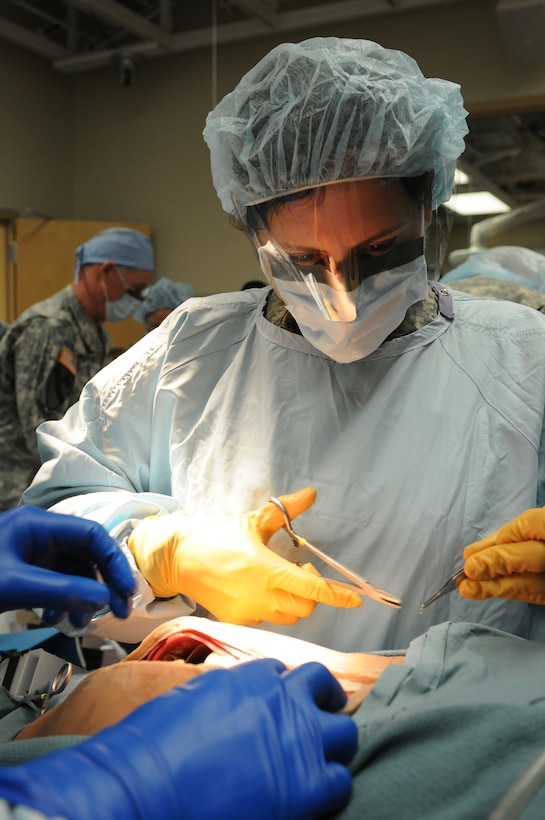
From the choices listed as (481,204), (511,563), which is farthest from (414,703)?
(481,204)

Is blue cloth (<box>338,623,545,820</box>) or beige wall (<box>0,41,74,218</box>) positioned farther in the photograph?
beige wall (<box>0,41,74,218</box>)

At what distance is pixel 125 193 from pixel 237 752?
4.33 m

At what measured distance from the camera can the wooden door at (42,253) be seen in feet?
15.9

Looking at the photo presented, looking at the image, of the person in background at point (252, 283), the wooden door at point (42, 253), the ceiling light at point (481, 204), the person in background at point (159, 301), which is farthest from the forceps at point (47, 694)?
the wooden door at point (42, 253)

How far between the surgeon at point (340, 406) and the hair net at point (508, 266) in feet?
5.40

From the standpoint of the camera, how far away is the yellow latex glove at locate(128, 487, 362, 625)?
1206 millimetres

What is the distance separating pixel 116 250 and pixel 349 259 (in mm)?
2520

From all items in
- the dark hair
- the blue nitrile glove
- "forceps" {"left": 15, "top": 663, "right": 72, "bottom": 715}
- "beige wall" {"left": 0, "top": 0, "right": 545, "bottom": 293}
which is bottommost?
"forceps" {"left": 15, "top": 663, "right": 72, "bottom": 715}

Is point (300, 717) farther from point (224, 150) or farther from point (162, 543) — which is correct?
point (224, 150)

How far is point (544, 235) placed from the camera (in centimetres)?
357

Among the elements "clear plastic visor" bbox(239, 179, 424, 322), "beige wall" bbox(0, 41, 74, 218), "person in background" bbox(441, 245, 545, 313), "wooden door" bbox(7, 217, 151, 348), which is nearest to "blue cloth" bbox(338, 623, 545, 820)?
"clear plastic visor" bbox(239, 179, 424, 322)

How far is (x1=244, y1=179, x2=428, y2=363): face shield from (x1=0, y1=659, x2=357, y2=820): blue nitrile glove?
2.22ft

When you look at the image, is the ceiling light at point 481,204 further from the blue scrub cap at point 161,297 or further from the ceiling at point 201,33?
the blue scrub cap at point 161,297

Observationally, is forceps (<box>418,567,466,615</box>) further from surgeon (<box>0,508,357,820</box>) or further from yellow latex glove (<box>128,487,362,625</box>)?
surgeon (<box>0,508,357,820</box>)
